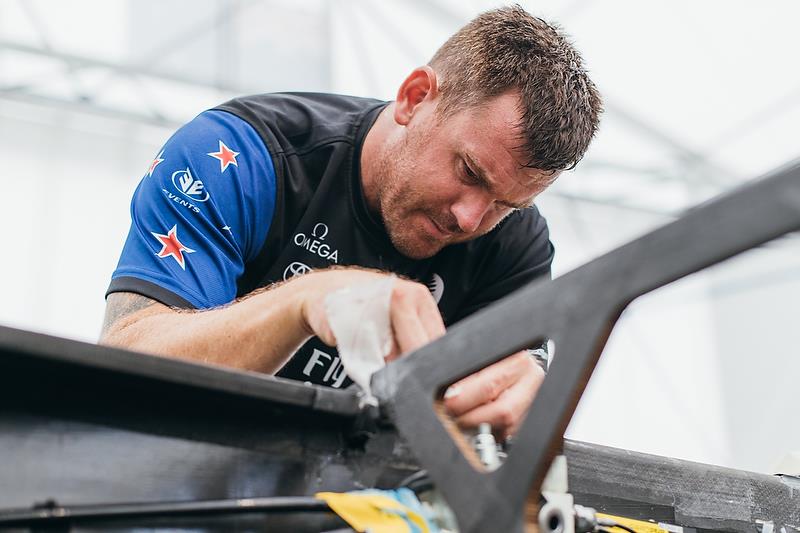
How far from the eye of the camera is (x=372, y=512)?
1.79 ft

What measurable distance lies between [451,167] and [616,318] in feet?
2.41

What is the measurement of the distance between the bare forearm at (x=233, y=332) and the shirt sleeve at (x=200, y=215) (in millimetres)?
65

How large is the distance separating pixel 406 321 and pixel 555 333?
0.16 meters

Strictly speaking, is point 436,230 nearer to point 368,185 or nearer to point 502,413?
point 368,185

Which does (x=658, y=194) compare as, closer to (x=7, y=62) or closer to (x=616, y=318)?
(x=7, y=62)

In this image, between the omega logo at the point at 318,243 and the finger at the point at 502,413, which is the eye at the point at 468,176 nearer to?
the omega logo at the point at 318,243

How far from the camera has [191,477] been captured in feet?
1.83

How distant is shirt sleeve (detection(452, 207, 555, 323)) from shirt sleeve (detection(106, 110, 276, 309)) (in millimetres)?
342

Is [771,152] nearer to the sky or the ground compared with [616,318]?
nearer to the sky

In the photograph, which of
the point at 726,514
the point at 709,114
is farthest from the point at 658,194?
the point at 726,514

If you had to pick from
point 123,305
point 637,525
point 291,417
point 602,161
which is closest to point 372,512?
point 291,417

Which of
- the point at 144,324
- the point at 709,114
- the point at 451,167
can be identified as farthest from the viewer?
the point at 709,114

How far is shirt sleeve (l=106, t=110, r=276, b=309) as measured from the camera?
3.34 ft

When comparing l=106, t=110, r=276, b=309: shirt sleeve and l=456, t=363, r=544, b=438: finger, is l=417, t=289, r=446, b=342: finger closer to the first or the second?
l=456, t=363, r=544, b=438: finger
